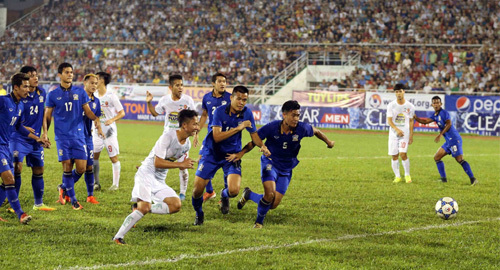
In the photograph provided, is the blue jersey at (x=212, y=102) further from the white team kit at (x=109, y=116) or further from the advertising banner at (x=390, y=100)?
the advertising banner at (x=390, y=100)

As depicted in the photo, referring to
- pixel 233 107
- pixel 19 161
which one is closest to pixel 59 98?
pixel 19 161

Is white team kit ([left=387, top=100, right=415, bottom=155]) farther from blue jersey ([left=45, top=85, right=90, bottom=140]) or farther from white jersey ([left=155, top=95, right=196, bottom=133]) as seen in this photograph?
blue jersey ([left=45, top=85, right=90, bottom=140])

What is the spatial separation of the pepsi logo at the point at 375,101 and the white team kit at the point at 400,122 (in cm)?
1722

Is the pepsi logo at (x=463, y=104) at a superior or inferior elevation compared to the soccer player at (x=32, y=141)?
superior

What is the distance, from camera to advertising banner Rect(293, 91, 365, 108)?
32.2 metres

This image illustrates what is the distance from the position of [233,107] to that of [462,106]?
78.4ft

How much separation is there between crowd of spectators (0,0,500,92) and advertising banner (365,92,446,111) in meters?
2.24

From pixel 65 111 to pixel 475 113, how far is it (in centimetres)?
2427

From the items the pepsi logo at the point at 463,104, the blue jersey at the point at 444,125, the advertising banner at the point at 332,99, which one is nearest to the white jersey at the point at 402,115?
the blue jersey at the point at 444,125

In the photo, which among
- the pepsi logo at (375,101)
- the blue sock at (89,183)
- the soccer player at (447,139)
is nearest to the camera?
the blue sock at (89,183)

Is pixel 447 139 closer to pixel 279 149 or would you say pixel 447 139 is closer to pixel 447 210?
pixel 447 210

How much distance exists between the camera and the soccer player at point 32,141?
9102 millimetres

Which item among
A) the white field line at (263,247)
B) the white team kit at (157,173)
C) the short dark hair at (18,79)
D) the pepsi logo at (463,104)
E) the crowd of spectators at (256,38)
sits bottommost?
the white field line at (263,247)

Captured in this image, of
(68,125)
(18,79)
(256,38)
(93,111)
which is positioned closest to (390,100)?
(256,38)
